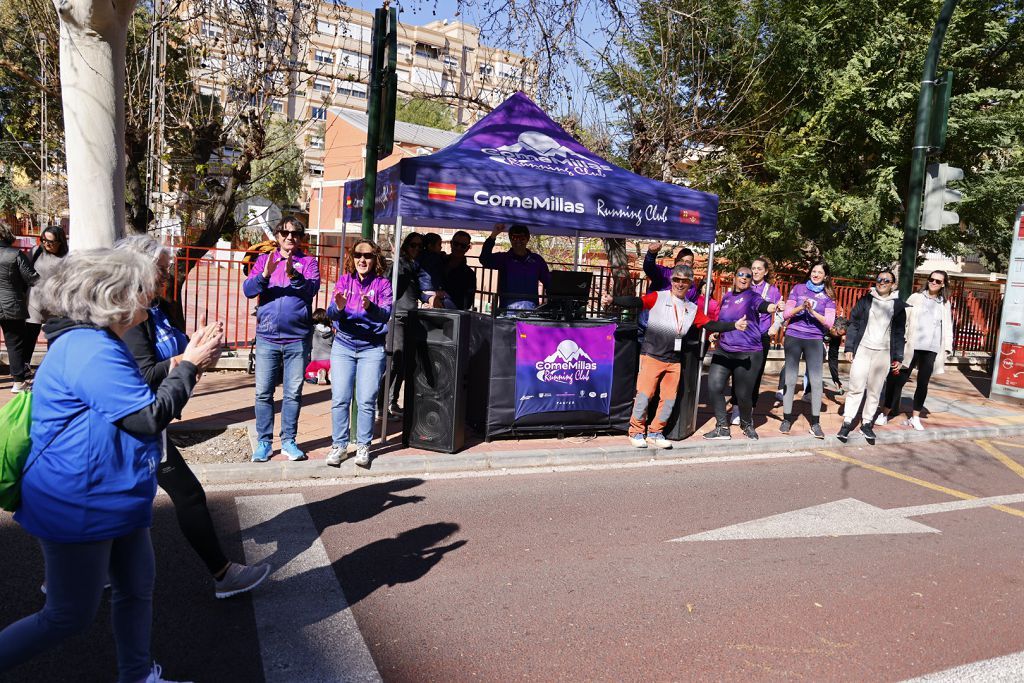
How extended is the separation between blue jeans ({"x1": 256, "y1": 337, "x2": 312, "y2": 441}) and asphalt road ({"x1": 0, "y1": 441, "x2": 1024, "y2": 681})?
689 mm

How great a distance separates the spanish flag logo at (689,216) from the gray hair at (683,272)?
119cm

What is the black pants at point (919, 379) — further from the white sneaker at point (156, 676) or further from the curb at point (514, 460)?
the white sneaker at point (156, 676)

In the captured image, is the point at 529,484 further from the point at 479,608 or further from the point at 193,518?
the point at 193,518

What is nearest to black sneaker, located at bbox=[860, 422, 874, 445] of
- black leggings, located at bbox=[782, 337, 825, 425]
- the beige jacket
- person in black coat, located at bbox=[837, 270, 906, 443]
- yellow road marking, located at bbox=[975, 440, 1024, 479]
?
person in black coat, located at bbox=[837, 270, 906, 443]

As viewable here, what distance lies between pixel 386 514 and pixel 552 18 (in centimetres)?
703

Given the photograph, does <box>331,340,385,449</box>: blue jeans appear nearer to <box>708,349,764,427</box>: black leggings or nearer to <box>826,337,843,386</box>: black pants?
<box>708,349,764,427</box>: black leggings

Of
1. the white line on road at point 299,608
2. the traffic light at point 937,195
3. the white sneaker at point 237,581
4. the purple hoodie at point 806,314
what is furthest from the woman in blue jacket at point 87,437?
the traffic light at point 937,195

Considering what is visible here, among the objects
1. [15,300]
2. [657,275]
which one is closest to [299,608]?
[657,275]

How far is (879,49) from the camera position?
1638 centimetres

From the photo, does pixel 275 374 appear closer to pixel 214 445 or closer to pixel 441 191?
Result: pixel 214 445

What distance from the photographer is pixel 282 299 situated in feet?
20.1

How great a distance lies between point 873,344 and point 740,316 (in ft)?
5.17

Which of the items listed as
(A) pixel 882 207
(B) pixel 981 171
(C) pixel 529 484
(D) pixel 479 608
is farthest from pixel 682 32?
(D) pixel 479 608

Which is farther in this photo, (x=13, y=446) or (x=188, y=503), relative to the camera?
(x=188, y=503)
